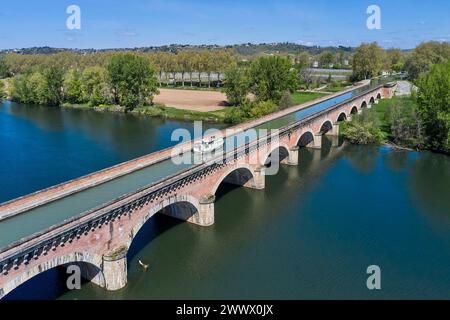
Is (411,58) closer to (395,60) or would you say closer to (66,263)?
(395,60)

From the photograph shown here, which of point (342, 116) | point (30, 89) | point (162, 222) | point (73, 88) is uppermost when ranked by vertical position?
point (73, 88)

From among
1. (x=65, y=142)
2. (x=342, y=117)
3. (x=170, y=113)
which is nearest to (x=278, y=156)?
(x=342, y=117)

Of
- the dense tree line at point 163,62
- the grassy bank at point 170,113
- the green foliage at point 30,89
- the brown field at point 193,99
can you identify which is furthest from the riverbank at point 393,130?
the green foliage at point 30,89

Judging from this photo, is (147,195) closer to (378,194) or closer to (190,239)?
(190,239)

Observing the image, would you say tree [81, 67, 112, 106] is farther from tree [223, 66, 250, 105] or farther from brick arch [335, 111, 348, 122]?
brick arch [335, 111, 348, 122]

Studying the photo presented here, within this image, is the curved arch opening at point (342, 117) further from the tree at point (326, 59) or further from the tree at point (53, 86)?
the tree at point (326, 59)
